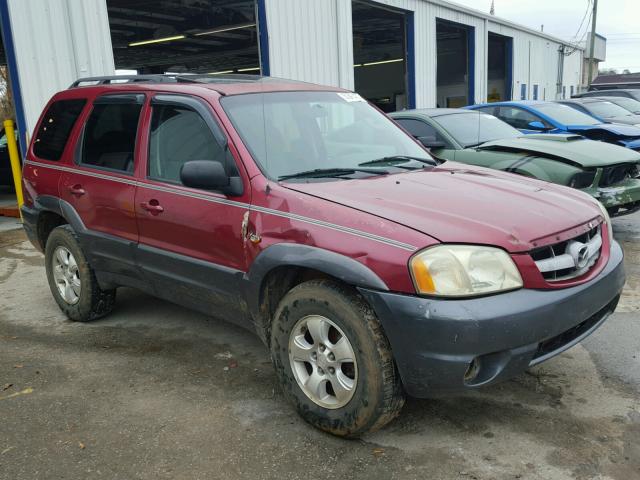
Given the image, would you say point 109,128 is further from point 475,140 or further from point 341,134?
point 475,140

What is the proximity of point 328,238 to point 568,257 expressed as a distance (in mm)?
1152

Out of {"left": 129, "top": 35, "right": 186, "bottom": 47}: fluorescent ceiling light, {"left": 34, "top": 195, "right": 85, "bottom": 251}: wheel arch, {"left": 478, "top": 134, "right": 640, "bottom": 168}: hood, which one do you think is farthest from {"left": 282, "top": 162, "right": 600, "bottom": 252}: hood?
{"left": 129, "top": 35, "right": 186, "bottom": 47}: fluorescent ceiling light

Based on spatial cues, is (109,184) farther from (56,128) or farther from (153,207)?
(56,128)

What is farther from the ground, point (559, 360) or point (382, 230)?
point (382, 230)

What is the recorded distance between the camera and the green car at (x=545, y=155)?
6.04 meters

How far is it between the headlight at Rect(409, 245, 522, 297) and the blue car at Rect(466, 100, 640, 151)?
690 cm

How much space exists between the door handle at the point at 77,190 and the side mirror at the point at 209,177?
5.00 feet

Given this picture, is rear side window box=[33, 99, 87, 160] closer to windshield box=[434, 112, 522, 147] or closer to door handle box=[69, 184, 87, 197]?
door handle box=[69, 184, 87, 197]

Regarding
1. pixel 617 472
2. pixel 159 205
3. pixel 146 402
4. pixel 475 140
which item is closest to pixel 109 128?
pixel 159 205

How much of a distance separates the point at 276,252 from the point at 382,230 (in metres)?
0.61

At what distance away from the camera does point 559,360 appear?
12.5ft

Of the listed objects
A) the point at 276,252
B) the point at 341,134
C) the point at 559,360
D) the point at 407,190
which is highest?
the point at 341,134

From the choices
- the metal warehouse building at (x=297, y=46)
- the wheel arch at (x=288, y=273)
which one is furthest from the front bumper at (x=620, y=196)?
the metal warehouse building at (x=297, y=46)

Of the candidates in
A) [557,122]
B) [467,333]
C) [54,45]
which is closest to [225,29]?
Result: [54,45]
